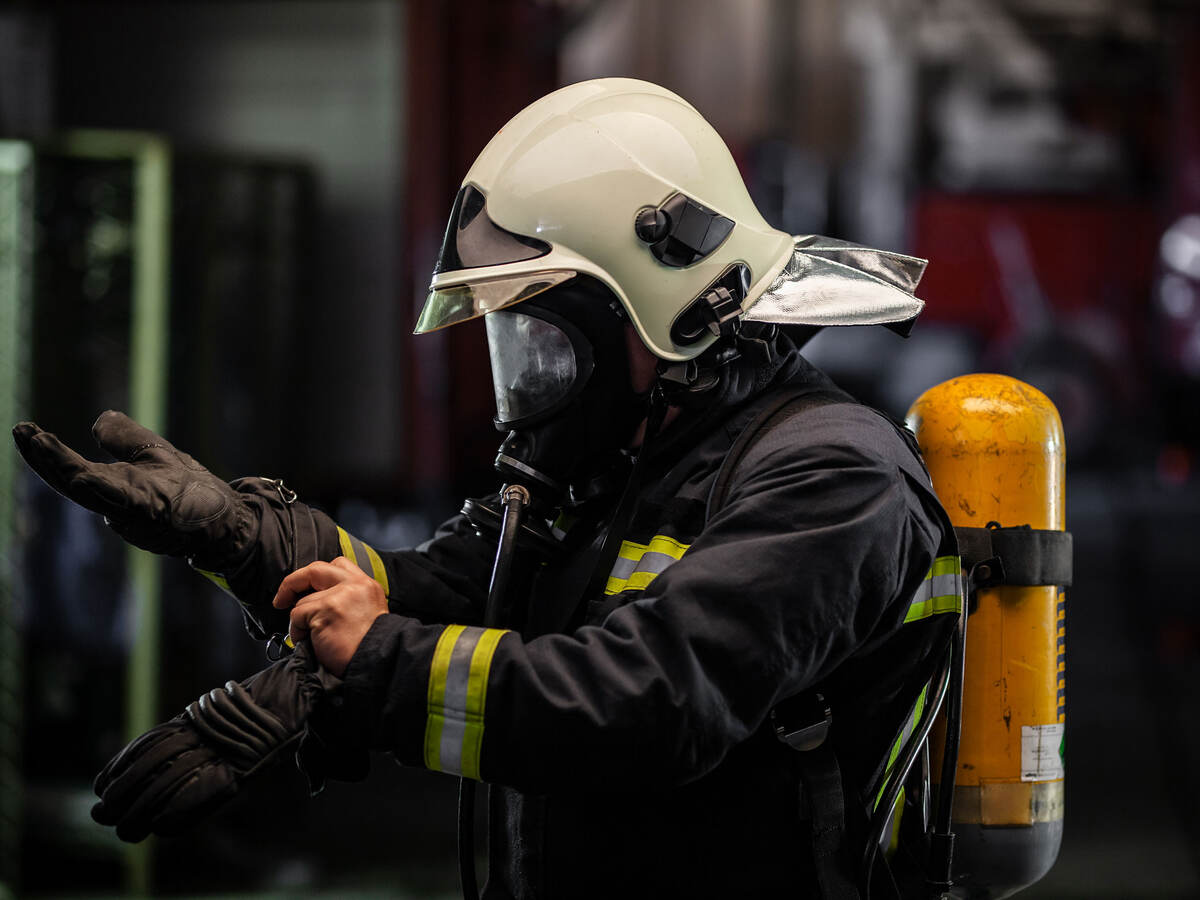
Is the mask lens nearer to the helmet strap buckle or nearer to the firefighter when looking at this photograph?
the firefighter

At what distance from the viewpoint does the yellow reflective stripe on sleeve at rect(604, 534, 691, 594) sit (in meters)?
1.52

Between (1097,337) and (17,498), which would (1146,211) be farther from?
(17,498)

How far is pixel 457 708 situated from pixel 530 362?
20.3 inches

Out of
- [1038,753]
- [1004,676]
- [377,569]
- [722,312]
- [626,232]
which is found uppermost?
[626,232]

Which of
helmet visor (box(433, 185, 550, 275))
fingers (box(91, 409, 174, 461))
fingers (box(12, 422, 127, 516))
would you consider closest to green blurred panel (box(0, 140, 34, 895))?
fingers (box(91, 409, 174, 461))

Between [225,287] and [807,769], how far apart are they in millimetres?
3469

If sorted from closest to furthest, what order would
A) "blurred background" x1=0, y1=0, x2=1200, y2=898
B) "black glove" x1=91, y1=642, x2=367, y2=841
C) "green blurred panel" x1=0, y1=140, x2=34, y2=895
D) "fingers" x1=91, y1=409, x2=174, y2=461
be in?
"black glove" x1=91, y1=642, x2=367, y2=841, "fingers" x1=91, y1=409, x2=174, y2=461, "green blurred panel" x1=0, y1=140, x2=34, y2=895, "blurred background" x1=0, y1=0, x2=1200, y2=898

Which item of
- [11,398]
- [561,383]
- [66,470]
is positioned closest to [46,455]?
[66,470]

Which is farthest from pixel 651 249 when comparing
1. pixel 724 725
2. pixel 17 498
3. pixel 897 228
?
pixel 897 228

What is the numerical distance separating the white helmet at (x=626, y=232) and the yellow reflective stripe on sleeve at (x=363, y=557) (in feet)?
1.16

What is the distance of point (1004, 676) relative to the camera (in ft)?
5.51

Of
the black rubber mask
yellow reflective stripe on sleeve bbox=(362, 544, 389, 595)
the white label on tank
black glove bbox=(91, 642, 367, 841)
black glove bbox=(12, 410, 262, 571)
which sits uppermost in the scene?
the black rubber mask

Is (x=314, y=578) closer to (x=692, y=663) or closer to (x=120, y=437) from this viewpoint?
(x=120, y=437)

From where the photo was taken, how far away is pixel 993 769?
65.9 inches
